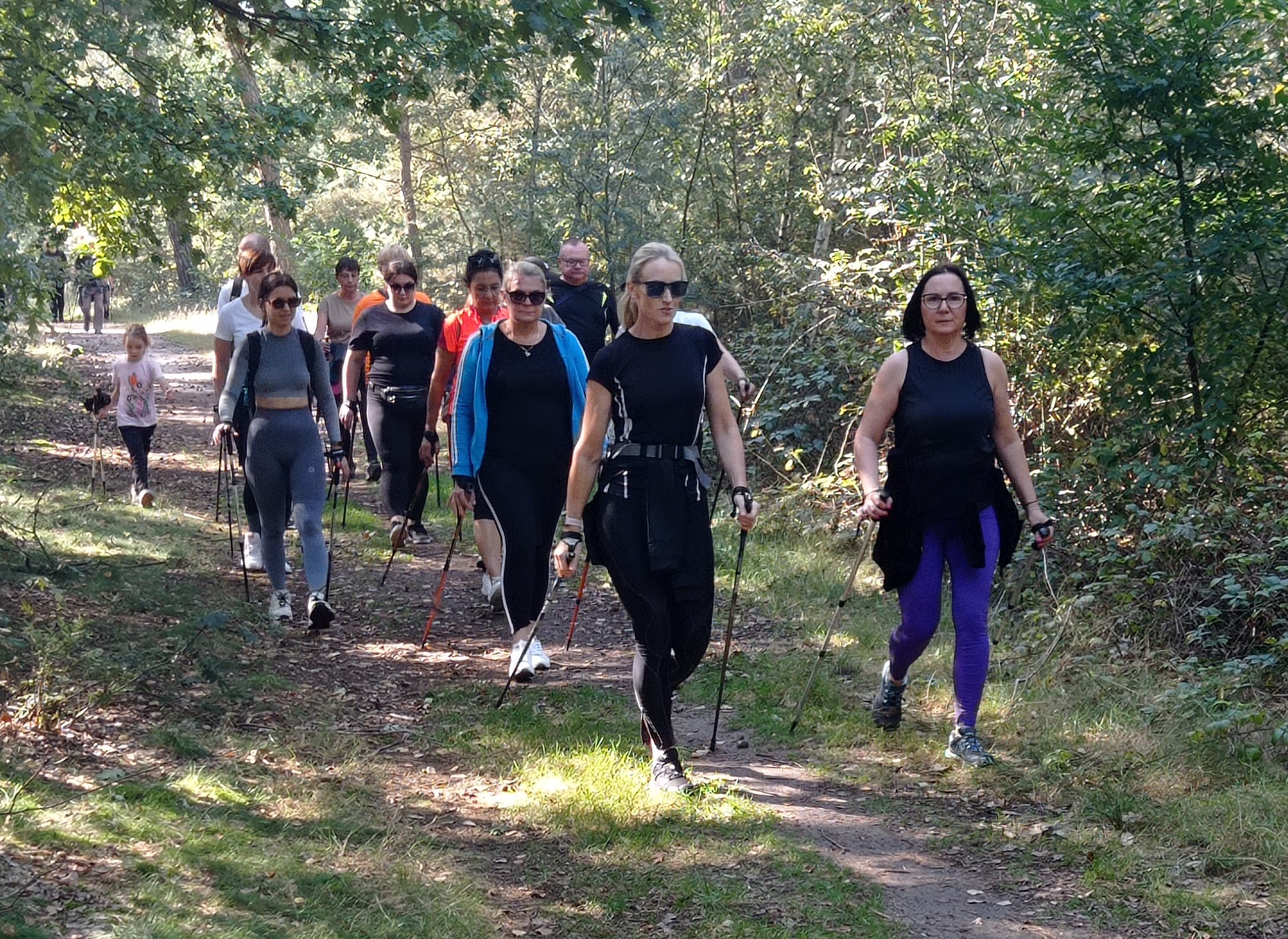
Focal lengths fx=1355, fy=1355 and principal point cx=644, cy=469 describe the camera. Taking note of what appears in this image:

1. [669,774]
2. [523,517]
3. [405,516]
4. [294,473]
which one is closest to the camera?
[669,774]

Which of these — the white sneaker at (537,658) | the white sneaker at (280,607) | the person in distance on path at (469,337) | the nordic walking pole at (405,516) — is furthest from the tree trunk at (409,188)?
the white sneaker at (537,658)

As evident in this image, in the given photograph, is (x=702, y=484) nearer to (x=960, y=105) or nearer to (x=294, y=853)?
(x=294, y=853)

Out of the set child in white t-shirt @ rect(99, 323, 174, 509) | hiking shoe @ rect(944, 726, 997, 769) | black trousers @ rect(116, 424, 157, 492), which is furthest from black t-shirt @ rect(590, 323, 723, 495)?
black trousers @ rect(116, 424, 157, 492)

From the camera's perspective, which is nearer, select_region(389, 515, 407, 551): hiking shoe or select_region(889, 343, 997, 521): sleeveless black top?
select_region(889, 343, 997, 521): sleeveless black top

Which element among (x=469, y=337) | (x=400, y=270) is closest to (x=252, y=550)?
(x=400, y=270)

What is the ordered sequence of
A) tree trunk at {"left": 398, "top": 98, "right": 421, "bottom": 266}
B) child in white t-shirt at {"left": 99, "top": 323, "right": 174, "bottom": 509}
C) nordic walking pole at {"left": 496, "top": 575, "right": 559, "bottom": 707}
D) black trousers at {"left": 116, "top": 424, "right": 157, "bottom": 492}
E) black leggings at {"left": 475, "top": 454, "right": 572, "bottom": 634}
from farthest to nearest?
1. tree trunk at {"left": 398, "top": 98, "right": 421, "bottom": 266}
2. black trousers at {"left": 116, "top": 424, "right": 157, "bottom": 492}
3. child in white t-shirt at {"left": 99, "top": 323, "right": 174, "bottom": 509}
4. black leggings at {"left": 475, "top": 454, "right": 572, "bottom": 634}
5. nordic walking pole at {"left": 496, "top": 575, "right": 559, "bottom": 707}

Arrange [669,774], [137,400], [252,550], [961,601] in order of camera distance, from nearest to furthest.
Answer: [669,774], [961,601], [252,550], [137,400]

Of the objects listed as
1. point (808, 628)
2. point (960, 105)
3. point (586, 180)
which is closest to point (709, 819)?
point (808, 628)

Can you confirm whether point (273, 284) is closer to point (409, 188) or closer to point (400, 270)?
point (400, 270)

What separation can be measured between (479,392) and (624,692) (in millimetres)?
1784

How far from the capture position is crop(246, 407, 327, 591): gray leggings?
7.82m

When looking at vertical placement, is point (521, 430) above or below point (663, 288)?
below

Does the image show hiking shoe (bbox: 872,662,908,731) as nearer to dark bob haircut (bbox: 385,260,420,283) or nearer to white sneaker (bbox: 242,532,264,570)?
white sneaker (bbox: 242,532,264,570)

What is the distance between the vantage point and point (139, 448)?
1173 centimetres
